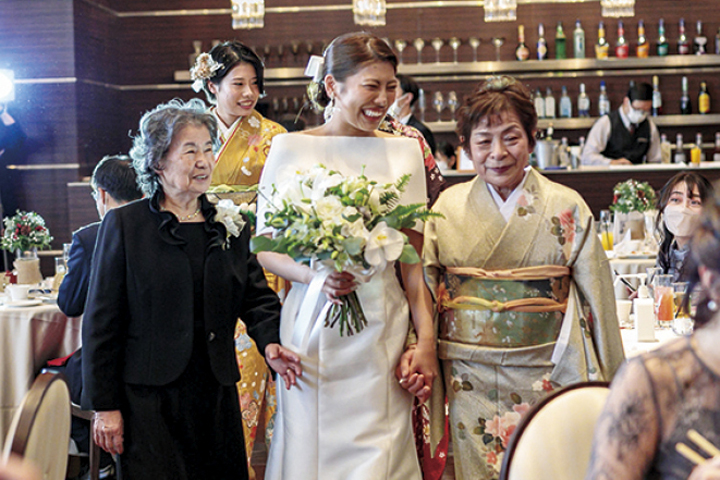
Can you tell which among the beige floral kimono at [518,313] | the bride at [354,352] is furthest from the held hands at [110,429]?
the beige floral kimono at [518,313]

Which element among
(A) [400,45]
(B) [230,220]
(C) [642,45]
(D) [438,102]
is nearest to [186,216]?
(B) [230,220]

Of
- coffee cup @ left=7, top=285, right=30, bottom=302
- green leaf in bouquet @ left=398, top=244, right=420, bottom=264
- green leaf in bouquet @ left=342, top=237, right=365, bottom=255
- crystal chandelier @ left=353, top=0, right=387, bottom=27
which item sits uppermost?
crystal chandelier @ left=353, top=0, right=387, bottom=27

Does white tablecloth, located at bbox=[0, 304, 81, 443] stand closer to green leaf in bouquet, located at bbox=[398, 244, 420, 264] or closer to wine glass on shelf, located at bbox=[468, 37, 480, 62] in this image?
green leaf in bouquet, located at bbox=[398, 244, 420, 264]

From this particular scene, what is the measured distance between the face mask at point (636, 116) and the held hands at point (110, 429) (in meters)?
6.85

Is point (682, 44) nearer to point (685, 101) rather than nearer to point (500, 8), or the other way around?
point (685, 101)

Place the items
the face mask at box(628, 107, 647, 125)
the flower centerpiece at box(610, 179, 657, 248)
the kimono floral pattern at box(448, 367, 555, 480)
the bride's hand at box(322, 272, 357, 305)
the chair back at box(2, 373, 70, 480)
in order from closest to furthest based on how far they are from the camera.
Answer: the chair back at box(2, 373, 70, 480), the bride's hand at box(322, 272, 357, 305), the kimono floral pattern at box(448, 367, 555, 480), the flower centerpiece at box(610, 179, 657, 248), the face mask at box(628, 107, 647, 125)

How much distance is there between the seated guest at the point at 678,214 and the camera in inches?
144

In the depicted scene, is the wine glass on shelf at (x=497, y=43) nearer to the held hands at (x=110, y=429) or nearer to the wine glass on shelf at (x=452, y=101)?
the wine glass on shelf at (x=452, y=101)

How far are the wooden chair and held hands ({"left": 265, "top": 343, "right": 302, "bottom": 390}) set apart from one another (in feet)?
2.61

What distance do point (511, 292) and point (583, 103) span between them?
659 cm

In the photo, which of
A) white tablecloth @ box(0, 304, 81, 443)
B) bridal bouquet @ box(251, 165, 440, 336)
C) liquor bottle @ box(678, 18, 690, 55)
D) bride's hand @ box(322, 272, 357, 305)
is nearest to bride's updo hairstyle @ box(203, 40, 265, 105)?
white tablecloth @ box(0, 304, 81, 443)

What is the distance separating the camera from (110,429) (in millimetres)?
2107

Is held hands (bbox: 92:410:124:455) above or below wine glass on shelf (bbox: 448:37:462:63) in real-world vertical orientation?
below

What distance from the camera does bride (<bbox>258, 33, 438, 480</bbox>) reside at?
7.09ft
